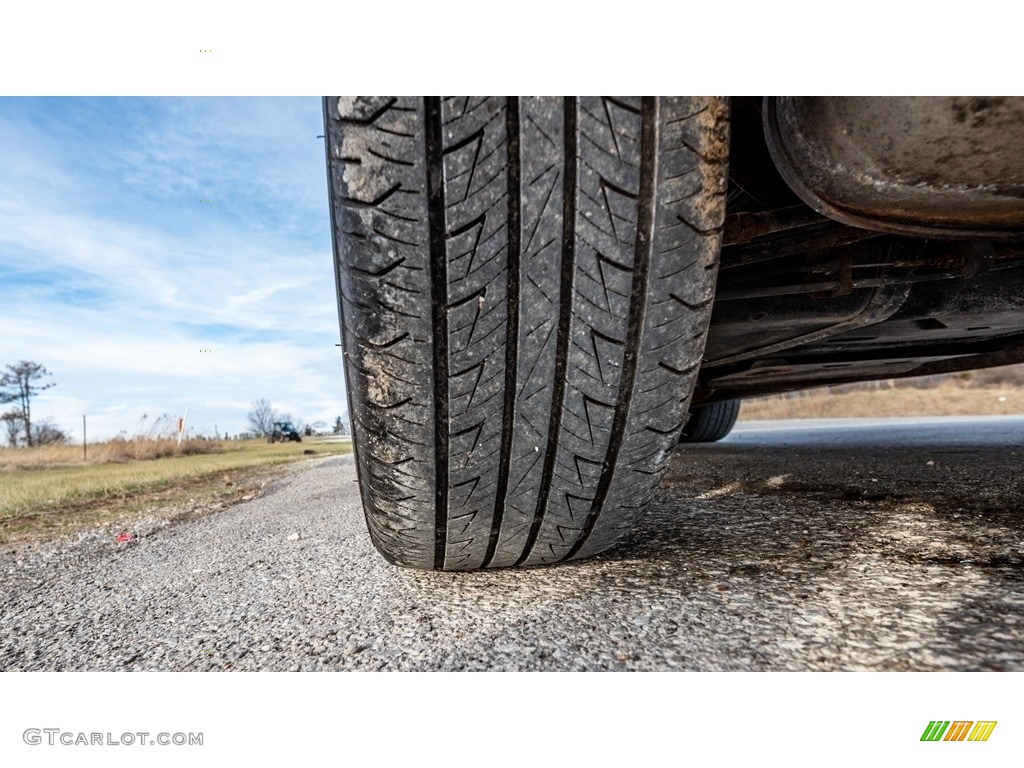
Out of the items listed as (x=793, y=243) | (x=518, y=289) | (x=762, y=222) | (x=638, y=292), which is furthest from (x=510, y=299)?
(x=793, y=243)

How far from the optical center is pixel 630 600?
81 centimetres

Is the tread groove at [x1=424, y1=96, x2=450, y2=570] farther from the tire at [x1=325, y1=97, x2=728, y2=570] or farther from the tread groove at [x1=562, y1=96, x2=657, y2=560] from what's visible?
the tread groove at [x1=562, y1=96, x2=657, y2=560]

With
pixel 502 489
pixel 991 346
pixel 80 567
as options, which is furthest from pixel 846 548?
pixel 80 567

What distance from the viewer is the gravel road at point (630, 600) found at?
66cm

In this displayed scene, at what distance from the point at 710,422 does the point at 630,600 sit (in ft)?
8.87

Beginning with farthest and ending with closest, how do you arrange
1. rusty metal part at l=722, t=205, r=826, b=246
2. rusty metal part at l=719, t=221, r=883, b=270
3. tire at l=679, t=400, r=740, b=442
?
tire at l=679, t=400, r=740, b=442, rusty metal part at l=719, t=221, r=883, b=270, rusty metal part at l=722, t=205, r=826, b=246

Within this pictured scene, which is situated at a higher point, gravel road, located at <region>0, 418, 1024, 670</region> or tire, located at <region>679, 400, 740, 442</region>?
tire, located at <region>679, 400, 740, 442</region>

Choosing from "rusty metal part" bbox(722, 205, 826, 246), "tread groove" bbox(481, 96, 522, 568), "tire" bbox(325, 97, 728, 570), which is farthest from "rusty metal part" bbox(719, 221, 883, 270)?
"tread groove" bbox(481, 96, 522, 568)

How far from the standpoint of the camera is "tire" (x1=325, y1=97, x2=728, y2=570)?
0.63 metres
